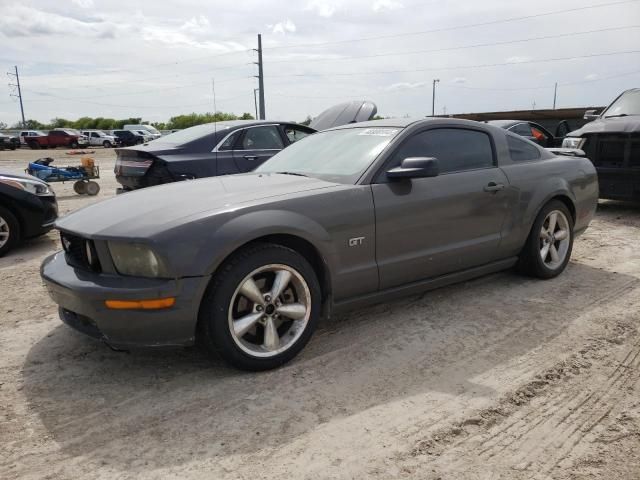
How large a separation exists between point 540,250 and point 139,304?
11.3ft

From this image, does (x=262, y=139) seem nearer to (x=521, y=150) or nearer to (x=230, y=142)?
(x=230, y=142)

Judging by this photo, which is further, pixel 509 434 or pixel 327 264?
pixel 327 264

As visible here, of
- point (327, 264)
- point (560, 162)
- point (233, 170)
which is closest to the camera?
point (327, 264)

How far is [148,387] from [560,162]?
3.99 m

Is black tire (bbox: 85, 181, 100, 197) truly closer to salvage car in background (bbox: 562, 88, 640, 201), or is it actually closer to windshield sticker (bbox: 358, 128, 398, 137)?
windshield sticker (bbox: 358, 128, 398, 137)

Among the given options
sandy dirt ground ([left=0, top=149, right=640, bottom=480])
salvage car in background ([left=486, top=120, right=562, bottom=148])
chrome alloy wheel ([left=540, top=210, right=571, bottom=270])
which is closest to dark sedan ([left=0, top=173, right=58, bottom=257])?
sandy dirt ground ([left=0, top=149, right=640, bottom=480])

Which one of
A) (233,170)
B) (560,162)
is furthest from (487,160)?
(233,170)

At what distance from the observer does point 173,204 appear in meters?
3.11

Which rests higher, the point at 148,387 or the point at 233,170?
the point at 233,170

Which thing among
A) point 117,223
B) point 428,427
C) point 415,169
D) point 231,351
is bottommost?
point 428,427

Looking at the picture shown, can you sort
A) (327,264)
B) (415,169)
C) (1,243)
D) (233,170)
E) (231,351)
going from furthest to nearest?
(233,170) < (1,243) < (415,169) < (327,264) < (231,351)

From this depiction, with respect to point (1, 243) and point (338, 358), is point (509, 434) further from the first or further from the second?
point (1, 243)

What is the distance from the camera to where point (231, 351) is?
2.90 m

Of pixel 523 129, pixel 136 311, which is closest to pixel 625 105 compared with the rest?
pixel 523 129
